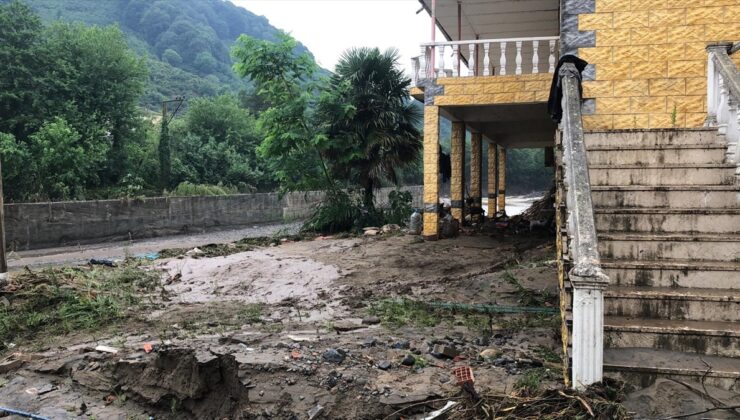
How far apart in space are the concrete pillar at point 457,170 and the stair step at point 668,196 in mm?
8310

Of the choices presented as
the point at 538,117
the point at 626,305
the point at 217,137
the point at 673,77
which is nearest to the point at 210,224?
the point at 217,137

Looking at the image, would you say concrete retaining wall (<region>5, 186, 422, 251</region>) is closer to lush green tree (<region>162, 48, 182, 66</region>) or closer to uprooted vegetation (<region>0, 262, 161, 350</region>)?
uprooted vegetation (<region>0, 262, 161, 350</region>)

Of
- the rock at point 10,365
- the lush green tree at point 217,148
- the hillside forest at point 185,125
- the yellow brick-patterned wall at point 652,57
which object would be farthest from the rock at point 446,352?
the lush green tree at point 217,148

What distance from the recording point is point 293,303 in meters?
7.68

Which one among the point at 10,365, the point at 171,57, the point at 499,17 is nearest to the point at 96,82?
the point at 499,17

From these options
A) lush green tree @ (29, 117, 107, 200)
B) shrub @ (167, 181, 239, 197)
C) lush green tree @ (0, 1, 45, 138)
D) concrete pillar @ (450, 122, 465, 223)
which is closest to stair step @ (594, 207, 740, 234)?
concrete pillar @ (450, 122, 465, 223)

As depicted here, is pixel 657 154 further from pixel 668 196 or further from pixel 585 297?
pixel 585 297

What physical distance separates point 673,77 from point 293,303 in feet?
20.2

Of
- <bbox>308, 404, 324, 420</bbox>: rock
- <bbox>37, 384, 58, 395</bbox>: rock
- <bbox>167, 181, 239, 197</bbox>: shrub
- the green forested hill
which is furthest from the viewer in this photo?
the green forested hill

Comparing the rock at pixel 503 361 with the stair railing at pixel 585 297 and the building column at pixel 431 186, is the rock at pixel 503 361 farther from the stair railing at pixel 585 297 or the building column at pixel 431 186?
the building column at pixel 431 186

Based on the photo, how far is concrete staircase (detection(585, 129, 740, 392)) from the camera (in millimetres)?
3832

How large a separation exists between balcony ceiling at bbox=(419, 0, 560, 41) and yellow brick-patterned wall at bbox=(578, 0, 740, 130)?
579cm

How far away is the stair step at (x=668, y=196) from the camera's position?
5.12m

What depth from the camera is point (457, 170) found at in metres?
14.4
